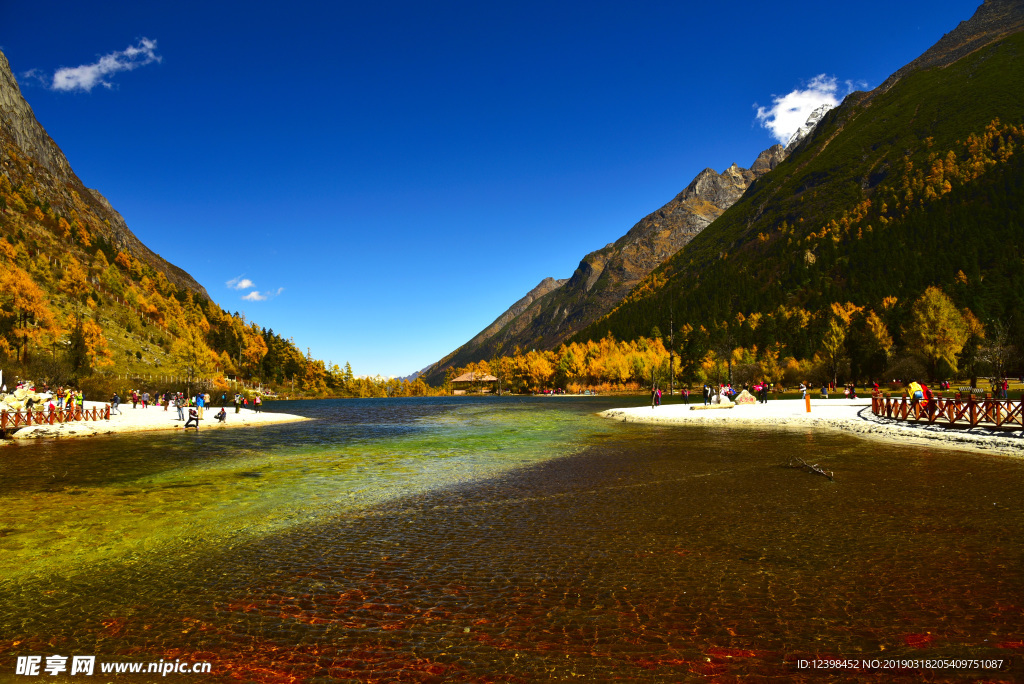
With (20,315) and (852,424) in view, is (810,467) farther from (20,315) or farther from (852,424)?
(20,315)

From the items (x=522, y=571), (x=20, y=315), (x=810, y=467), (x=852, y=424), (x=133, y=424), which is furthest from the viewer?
Answer: (x=20, y=315)

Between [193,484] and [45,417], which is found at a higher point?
[45,417]

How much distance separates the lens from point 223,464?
84.9ft

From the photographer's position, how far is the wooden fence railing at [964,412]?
93.1 ft

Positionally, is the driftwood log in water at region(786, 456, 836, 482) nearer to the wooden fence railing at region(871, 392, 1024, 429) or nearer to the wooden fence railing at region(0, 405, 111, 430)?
the wooden fence railing at region(871, 392, 1024, 429)

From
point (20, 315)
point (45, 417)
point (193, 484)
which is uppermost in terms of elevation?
point (20, 315)

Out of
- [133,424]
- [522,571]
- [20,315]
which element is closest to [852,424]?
[522,571]

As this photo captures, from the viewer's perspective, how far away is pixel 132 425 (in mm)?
45344

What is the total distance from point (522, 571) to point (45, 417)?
50.4m

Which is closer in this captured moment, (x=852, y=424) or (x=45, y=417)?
(x=852, y=424)

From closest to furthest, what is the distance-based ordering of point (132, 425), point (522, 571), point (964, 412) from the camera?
1. point (522, 571)
2. point (964, 412)
3. point (132, 425)

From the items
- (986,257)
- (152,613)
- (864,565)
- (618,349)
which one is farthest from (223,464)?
(986,257)

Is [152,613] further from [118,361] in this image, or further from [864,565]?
[118,361]

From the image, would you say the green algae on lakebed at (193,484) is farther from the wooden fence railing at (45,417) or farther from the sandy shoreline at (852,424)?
the sandy shoreline at (852,424)
